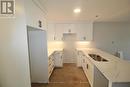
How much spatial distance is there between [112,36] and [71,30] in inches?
88.1

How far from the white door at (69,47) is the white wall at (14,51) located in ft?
16.5

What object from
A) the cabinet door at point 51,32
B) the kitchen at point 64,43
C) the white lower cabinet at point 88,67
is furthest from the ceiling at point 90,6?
the cabinet door at point 51,32

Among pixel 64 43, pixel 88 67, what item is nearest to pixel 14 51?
pixel 88 67

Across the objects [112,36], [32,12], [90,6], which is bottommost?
[112,36]

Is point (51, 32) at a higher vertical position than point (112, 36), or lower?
higher

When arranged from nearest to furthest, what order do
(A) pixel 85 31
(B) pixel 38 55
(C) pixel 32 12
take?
1. (C) pixel 32 12
2. (B) pixel 38 55
3. (A) pixel 85 31

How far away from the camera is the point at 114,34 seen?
6.97 m

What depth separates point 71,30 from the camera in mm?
6707

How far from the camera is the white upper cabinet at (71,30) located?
664 cm

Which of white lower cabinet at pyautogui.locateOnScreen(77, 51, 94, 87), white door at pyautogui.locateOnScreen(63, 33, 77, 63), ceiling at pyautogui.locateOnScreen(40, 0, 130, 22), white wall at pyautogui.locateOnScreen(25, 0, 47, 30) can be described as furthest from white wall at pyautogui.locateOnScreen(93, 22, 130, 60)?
white wall at pyautogui.locateOnScreen(25, 0, 47, 30)

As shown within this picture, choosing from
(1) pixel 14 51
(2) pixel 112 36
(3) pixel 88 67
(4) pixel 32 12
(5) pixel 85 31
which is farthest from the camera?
Result: (2) pixel 112 36

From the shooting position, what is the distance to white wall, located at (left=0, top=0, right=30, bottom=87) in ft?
6.86

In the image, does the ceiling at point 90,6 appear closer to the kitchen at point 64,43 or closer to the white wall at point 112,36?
the kitchen at point 64,43

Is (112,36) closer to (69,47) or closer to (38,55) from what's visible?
(69,47)
